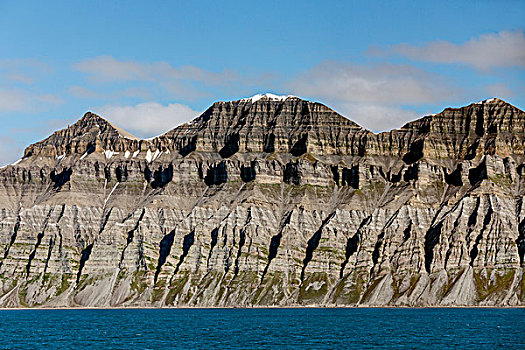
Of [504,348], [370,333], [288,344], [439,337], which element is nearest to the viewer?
[504,348]

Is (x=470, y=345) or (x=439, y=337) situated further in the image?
(x=439, y=337)

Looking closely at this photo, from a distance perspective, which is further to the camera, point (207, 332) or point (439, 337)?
point (207, 332)

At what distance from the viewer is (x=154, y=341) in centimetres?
17475

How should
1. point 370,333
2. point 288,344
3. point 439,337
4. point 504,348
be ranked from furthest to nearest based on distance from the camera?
point 370,333
point 439,337
point 288,344
point 504,348

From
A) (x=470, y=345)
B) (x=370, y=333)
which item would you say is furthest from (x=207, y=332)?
(x=470, y=345)

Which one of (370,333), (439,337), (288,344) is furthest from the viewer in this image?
(370,333)

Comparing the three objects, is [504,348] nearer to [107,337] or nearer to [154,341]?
[154,341]

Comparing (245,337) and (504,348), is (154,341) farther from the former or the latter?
(504,348)

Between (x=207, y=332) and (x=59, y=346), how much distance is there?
4117 cm

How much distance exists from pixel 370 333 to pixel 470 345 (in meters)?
32.9

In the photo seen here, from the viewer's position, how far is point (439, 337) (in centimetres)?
17800

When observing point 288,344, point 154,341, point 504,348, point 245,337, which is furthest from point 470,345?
point 154,341

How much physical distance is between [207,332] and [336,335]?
30138 mm

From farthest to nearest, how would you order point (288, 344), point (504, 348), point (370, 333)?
1. point (370, 333)
2. point (288, 344)
3. point (504, 348)
